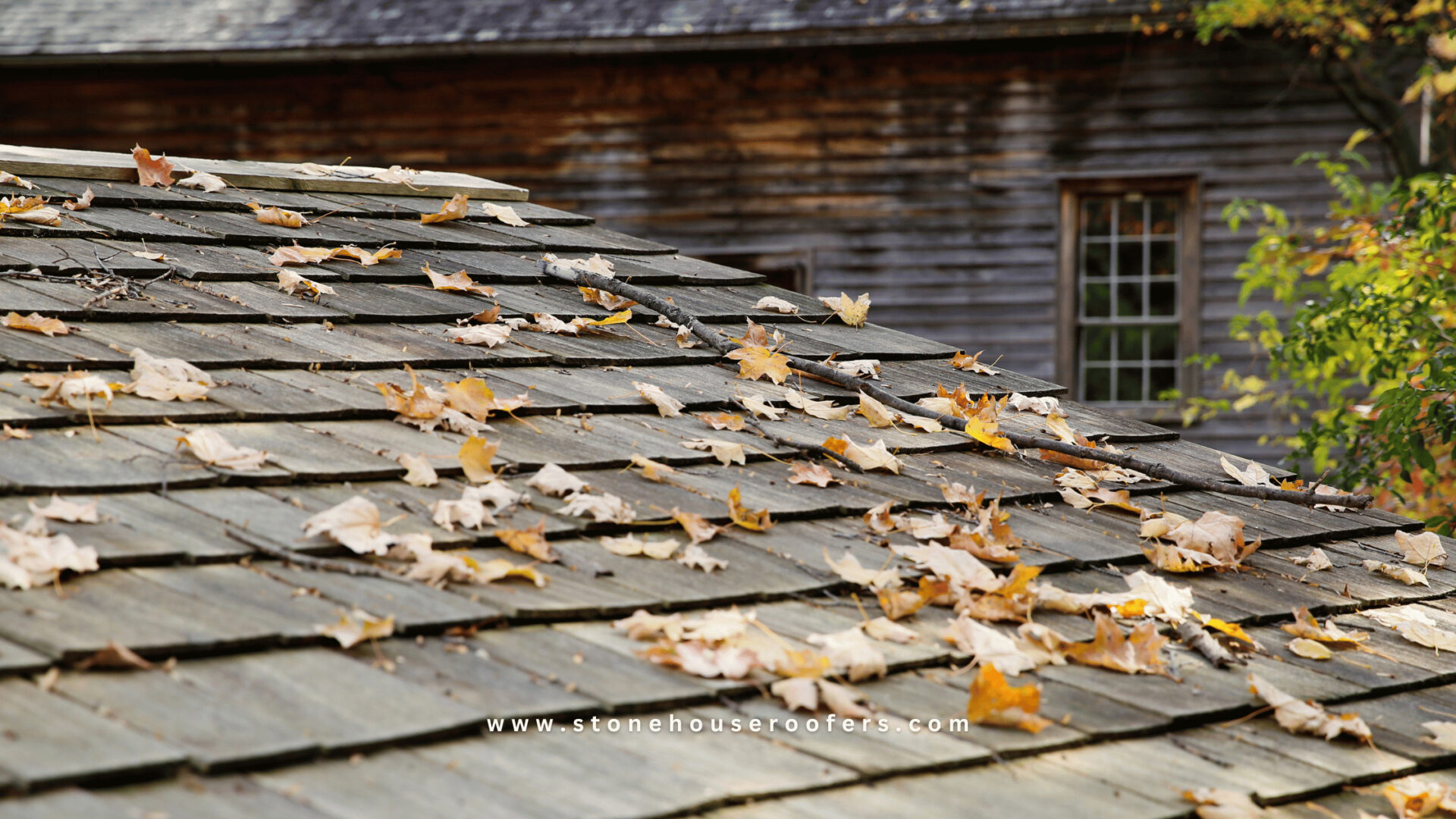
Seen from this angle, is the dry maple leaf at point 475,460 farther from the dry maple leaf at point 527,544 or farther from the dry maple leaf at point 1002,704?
the dry maple leaf at point 1002,704

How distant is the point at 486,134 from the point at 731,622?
10108 millimetres

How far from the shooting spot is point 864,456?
2547 millimetres

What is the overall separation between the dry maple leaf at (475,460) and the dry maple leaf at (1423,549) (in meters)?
2.06

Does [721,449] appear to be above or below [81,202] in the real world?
below

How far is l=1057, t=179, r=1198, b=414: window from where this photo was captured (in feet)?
34.1

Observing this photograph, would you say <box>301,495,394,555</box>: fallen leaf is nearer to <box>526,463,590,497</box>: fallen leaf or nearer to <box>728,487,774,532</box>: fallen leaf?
<box>526,463,590,497</box>: fallen leaf

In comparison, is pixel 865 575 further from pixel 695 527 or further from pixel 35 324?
pixel 35 324

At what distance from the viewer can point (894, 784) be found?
4.64 feet

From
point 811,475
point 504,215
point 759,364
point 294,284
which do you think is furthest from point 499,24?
point 811,475

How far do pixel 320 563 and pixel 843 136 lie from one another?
947 centimetres

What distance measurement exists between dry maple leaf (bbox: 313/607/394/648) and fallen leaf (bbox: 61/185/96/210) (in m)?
2.10

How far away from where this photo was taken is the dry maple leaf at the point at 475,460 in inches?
80.2

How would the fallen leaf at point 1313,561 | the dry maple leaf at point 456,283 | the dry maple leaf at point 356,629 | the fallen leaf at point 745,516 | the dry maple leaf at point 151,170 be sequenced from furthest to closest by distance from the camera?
the dry maple leaf at point 151,170
the dry maple leaf at point 456,283
the fallen leaf at point 1313,561
the fallen leaf at point 745,516
the dry maple leaf at point 356,629

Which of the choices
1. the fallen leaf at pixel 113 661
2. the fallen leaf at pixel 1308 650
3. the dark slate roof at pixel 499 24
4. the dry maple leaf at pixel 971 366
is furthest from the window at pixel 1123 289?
the fallen leaf at pixel 113 661
